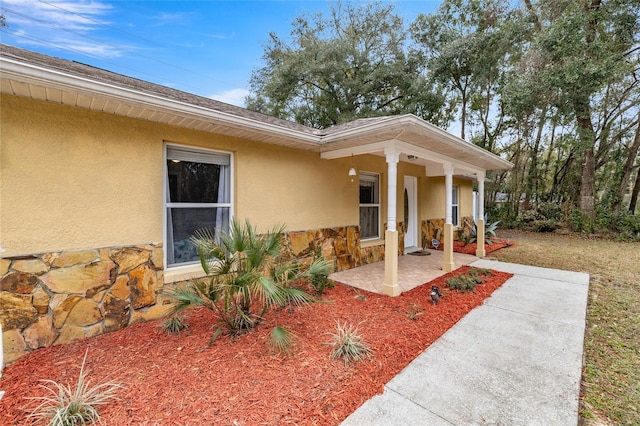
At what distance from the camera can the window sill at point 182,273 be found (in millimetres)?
4148

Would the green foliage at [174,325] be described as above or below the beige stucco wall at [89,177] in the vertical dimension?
below

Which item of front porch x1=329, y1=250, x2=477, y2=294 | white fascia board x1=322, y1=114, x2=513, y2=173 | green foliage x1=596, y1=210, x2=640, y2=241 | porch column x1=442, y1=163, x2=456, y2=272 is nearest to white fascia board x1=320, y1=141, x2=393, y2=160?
white fascia board x1=322, y1=114, x2=513, y2=173

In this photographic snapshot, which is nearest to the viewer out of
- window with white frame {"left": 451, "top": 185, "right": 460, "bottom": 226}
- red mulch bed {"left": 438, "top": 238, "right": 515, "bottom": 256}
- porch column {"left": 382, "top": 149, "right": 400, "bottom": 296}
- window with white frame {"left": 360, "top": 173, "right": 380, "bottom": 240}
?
porch column {"left": 382, "top": 149, "right": 400, "bottom": 296}

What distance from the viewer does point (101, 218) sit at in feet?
11.7

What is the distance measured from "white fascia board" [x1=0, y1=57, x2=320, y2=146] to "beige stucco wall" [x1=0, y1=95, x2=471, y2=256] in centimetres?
59

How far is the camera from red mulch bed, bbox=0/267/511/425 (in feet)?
7.29

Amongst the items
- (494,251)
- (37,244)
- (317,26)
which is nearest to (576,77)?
(494,251)

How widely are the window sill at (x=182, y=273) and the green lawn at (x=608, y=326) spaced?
15.5ft

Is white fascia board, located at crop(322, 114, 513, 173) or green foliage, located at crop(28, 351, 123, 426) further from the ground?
white fascia board, located at crop(322, 114, 513, 173)

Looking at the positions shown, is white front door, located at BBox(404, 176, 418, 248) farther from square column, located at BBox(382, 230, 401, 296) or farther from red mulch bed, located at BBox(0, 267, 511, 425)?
red mulch bed, located at BBox(0, 267, 511, 425)

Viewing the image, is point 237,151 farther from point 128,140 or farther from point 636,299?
point 636,299

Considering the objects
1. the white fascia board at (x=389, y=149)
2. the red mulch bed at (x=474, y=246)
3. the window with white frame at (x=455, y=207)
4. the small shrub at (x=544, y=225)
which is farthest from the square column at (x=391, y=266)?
the small shrub at (x=544, y=225)

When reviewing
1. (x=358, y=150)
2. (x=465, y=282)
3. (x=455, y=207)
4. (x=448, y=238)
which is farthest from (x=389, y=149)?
(x=455, y=207)

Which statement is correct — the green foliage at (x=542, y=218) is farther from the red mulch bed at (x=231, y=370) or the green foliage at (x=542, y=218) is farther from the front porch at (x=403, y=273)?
the red mulch bed at (x=231, y=370)
